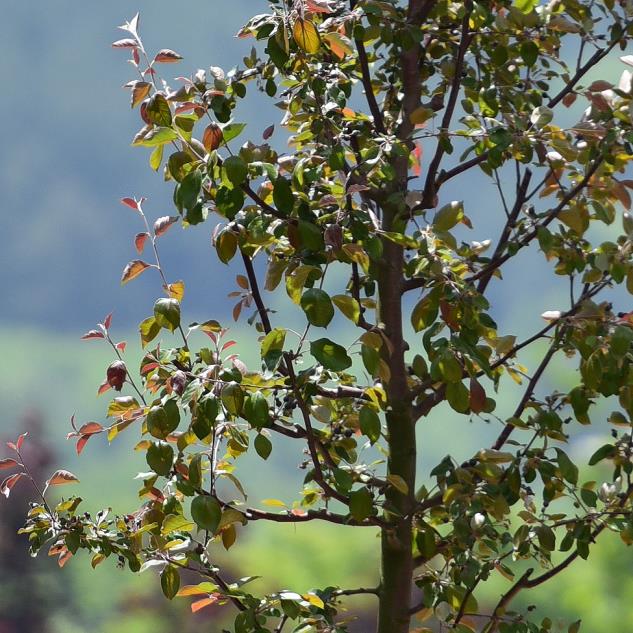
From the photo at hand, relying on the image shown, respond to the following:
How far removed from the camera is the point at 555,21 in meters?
1.63

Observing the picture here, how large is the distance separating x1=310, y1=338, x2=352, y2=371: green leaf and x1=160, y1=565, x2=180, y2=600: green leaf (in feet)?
1.55

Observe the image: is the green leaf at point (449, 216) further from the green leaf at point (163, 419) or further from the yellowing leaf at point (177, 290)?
the green leaf at point (163, 419)

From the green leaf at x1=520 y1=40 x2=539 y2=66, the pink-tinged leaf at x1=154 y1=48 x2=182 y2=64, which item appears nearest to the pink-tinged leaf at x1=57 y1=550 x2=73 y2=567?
the pink-tinged leaf at x1=154 y1=48 x2=182 y2=64

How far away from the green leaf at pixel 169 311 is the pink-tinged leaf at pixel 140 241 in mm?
154

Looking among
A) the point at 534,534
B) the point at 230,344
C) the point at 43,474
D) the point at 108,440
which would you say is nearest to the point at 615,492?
the point at 534,534

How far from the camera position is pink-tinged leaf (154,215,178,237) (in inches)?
55.0

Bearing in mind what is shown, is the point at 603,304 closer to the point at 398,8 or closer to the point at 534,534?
the point at 534,534

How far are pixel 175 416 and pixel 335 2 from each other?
0.78m

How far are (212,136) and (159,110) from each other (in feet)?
Result: 0.28

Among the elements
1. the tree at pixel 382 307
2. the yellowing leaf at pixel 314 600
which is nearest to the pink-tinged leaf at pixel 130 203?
the tree at pixel 382 307

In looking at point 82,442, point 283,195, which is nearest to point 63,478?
point 82,442

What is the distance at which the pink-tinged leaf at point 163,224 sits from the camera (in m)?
1.40

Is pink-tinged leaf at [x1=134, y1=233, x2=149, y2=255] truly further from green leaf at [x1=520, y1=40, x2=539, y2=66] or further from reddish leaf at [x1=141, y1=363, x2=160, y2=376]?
green leaf at [x1=520, y1=40, x2=539, y2=66]

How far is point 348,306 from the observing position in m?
1.23
